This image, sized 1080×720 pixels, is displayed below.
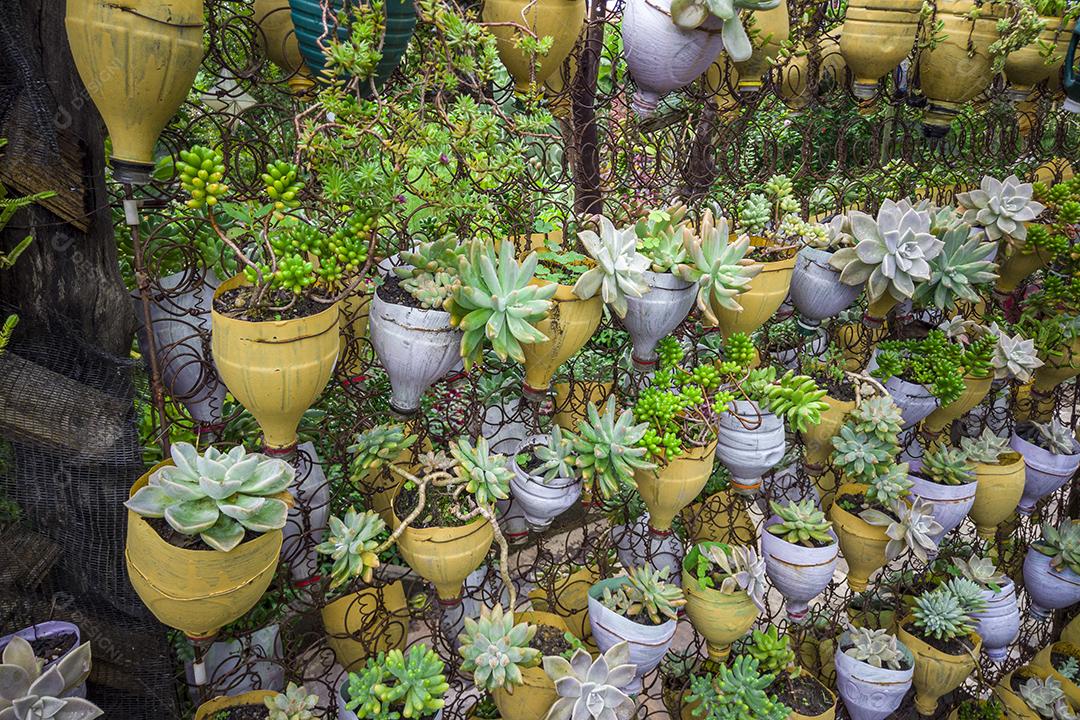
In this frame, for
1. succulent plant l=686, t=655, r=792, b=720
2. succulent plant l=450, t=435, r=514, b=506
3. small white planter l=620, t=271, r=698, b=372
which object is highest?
small white planter l=620, t=271, r=698, b=372

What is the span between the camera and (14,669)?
800mm

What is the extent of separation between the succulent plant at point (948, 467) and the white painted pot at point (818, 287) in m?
0.48

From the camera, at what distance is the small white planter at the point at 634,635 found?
1172 mm

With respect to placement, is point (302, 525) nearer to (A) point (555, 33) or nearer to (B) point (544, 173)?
(B) point (544, 173)

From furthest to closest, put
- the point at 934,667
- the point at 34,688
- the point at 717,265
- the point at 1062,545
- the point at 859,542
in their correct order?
Result: the point at 1062,545 < the point at 934,667 < the point at 859,542 < the point at 717,265 < the point at 34,688

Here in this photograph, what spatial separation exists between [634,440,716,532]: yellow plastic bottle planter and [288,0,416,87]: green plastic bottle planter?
69 cm

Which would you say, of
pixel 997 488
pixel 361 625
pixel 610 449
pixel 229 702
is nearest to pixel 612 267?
pixel 610 449

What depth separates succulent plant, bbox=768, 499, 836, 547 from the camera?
1369 millimetres

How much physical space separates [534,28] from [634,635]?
92cm

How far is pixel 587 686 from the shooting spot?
105 centimetres

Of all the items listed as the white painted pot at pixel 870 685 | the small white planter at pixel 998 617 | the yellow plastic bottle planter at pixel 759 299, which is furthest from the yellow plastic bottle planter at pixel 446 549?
the small white planter at pixel 998 617

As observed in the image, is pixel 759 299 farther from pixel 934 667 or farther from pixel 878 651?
pixel 934 667

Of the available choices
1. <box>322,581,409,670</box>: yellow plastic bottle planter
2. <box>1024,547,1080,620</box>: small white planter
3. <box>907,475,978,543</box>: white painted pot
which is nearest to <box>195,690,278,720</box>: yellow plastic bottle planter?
<box>322,581,409,670</box>: yellow plastic bottle planter

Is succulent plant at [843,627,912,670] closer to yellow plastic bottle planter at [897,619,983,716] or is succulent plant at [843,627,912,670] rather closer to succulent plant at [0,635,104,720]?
yellow plastic bottle planter at [897,619,983,716]
